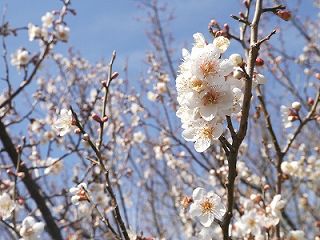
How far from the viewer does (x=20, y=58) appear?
5.36 m

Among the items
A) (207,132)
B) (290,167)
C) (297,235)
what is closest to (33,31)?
(290,167)

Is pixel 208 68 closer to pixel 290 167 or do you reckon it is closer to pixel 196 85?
pixel 196 85

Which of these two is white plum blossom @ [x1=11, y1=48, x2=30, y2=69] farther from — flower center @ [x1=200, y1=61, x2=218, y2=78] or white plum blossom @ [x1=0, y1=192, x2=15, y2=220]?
flower center @ [x1=200, y1=61, x2=218, y2=78]

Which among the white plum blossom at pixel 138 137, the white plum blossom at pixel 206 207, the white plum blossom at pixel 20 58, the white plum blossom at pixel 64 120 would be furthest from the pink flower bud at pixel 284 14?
the white plum blossom at pixel 138 137

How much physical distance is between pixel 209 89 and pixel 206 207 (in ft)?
2.13

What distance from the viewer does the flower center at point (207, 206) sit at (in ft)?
6.38

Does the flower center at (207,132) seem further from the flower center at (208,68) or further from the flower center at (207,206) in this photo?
the flower center at (207,206)

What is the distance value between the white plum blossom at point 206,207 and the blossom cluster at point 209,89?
447 millimetres

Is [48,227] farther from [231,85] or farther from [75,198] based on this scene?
[231,85]

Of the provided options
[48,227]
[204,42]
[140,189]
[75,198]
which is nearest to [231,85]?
[204,42]

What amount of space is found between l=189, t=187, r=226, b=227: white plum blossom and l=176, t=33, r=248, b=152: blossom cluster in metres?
0.45

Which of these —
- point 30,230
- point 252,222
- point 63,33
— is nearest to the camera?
point 30,230

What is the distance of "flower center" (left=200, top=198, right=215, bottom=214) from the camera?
1945 mm

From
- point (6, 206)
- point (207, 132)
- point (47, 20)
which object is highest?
point (47, 20)
